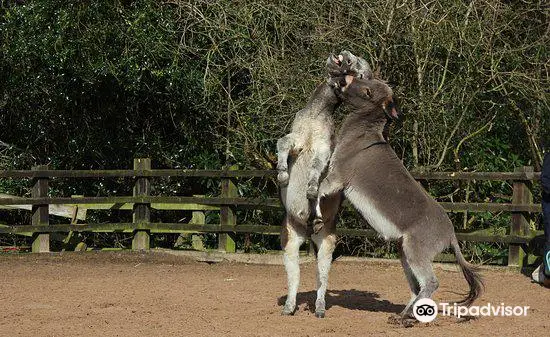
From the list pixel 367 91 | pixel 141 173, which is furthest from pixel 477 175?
Answer: pixel 141 173

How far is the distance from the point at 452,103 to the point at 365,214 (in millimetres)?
5460

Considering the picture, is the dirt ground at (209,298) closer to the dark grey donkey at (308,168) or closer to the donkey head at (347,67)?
the dark grey donkey at (308,168)

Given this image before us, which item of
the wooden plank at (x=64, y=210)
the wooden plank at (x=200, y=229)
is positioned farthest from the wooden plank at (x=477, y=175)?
the wooden plank at (x=64, y=210)

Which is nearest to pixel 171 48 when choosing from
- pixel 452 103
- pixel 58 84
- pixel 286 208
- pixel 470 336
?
pixel 58 84

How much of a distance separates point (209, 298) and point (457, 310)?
276cm

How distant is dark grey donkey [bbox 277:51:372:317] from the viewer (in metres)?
8.51

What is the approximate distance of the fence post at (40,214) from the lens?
13.9 metres

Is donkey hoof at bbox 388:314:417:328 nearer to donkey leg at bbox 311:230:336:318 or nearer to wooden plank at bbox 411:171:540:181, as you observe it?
donkey leg at bbox 311:230:336:318

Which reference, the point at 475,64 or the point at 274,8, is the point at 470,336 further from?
the point at 274,8

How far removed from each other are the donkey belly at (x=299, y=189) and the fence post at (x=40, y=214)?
6.39m

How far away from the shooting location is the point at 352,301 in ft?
32.3

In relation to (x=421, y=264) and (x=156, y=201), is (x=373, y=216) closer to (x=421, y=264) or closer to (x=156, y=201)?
(x=421, y=264)

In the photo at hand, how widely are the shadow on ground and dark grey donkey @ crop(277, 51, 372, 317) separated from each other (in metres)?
0.55

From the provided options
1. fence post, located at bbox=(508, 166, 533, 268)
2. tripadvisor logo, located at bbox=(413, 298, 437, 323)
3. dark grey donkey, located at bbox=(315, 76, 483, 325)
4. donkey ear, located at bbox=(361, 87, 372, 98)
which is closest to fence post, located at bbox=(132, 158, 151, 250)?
fence post, located at bbox=(508, 166, 533, 268)
